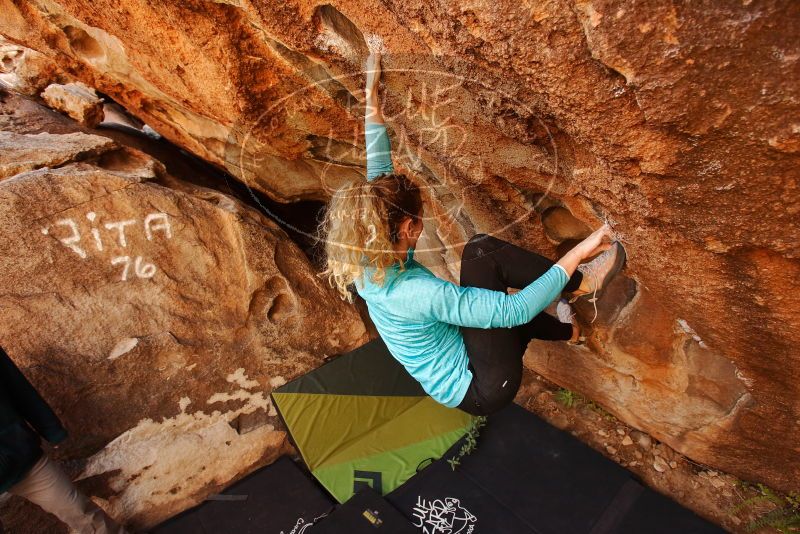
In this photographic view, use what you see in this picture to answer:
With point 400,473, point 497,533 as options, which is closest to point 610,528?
point 497,533

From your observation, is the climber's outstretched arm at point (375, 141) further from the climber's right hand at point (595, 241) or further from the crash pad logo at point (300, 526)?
the crash pad logo at point (300, 526)

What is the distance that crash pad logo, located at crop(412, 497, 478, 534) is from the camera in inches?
91.4

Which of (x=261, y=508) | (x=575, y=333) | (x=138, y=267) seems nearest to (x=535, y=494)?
(x=575, y=333)

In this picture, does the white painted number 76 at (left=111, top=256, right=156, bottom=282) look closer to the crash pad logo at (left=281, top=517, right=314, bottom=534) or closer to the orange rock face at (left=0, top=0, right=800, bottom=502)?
the orange rock face at (left=0, top=0, right=800, bottom=502)

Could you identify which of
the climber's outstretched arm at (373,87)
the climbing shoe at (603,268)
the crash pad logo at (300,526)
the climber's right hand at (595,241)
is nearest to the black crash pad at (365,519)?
the crash pad logo at (300,526)

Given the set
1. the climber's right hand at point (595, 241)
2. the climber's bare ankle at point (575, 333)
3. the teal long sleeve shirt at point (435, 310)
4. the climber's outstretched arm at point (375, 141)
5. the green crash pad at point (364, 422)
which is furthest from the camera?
the green crash pad at point (364, 422)

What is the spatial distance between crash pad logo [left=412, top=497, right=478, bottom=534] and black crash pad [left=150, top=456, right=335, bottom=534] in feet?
1.65

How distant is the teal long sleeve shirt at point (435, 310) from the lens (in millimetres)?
1608

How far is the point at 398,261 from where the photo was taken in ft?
5.60

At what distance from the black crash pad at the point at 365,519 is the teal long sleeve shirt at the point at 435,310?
2.40 ft

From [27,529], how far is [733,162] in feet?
10.9

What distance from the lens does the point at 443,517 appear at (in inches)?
93.7

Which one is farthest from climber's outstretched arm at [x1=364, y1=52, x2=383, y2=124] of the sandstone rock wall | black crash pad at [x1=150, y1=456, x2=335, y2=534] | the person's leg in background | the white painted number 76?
the person's leg in background

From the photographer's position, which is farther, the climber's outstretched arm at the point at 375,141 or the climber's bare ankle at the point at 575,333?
the climber's bare ankle at the point at 575,333
